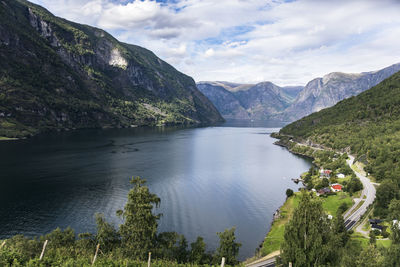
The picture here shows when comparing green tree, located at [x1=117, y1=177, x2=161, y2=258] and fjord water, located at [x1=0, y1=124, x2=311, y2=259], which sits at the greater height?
green tree, located at [x1=117, y1=177, x2=161, y2=258]

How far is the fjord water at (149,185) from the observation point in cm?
7069

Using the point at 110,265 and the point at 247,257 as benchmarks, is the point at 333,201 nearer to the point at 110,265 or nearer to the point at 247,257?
the point at 247,257

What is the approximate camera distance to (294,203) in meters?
89.2

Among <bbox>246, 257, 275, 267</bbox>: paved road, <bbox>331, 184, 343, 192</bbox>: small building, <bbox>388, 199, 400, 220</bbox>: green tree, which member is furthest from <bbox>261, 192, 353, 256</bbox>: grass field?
<bbox>388, 199, 400, 220</bbox>: green tree

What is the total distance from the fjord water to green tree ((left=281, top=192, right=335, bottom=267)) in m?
21.4

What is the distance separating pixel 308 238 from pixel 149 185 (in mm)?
73625

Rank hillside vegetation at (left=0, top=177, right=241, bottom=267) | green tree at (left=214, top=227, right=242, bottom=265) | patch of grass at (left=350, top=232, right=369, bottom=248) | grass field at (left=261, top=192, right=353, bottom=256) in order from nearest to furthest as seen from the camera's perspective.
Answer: hillside vegetation at (left=0, top=177, right=241, bottom=267) → green tree at (left=214, top=227, right=242, bottom=265) → patch of grass at (left=350, top=232, right=369, bottom=248) → grass field at (left=261, top=192, right=353, bottom=256)

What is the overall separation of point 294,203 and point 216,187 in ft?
103

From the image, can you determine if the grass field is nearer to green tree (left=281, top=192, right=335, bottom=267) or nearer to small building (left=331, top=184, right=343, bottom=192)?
small building (left=331, top=184, right=343, bottom=192)

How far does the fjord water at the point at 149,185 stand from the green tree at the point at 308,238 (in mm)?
21392

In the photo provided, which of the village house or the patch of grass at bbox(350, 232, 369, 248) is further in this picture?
the village house

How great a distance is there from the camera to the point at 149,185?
105 metres

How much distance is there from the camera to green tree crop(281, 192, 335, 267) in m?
39.3

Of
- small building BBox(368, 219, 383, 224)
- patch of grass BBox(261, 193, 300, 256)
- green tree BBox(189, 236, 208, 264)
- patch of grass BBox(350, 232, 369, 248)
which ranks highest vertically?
green tree BBox(189, 236, 208, 264)
